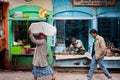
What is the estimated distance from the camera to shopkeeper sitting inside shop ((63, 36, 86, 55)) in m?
15.9

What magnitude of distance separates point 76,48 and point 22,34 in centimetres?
255

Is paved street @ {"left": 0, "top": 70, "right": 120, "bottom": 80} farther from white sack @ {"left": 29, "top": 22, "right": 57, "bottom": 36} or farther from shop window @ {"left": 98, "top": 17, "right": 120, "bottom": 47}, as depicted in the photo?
white sack @ {"left": 29, "top": 22, "right": 57, "bottom": 36}

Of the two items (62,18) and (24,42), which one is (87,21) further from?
(24,42)

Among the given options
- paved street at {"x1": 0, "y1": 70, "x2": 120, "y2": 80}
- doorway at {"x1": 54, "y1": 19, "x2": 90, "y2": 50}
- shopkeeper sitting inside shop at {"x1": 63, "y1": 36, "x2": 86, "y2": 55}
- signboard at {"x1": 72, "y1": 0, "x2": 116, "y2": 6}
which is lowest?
paved street at {"x1": 0, "y1": 70, "x2": 120, "y2": 80}

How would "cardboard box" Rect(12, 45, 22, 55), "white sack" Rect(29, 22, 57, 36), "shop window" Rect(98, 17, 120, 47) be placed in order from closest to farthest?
"white sack" Rect(29, 22, 57, 36)
"cardboard box" Rect(12, 45, 22, 55)
"shop window" Rect(98, 17, 120, 47)

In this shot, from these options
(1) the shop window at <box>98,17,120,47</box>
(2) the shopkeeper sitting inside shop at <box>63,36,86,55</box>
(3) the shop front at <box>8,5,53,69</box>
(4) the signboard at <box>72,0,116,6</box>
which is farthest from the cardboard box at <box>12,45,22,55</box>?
(1) the shop window at <box>98,17,120,47</box>

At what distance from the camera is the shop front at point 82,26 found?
50.8 feet

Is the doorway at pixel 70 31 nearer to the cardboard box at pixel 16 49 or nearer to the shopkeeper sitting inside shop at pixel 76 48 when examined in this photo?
the shopkeeper sitting inside shop at pixel 76 48

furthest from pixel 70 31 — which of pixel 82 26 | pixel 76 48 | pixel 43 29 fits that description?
pixel 43 29

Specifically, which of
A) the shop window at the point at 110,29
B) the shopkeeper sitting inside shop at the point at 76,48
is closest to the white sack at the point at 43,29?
the shopkeeper sitting inside shop at the point at 76,48

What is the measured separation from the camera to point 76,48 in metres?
16.0

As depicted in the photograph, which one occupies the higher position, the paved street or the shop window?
the shop window

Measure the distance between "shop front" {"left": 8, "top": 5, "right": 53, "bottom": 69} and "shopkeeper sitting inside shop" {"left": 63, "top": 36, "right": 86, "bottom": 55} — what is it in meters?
0.90

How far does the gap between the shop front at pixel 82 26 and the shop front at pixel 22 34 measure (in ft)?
1.79
